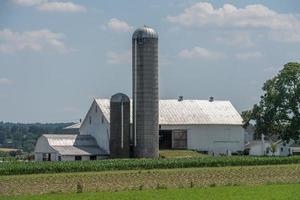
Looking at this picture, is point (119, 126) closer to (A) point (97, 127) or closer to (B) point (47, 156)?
(A) point (97, 127)

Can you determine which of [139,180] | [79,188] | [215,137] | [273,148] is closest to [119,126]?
[215,137]

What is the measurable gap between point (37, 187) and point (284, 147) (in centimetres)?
5956

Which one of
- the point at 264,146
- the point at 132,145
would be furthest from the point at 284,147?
the point at 132,145

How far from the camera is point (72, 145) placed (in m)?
72.9

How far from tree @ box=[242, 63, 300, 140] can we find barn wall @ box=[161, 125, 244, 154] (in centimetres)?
644

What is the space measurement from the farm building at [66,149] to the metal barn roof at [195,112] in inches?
165

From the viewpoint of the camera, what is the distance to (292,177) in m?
47.8

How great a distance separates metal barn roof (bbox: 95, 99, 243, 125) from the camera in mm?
78188

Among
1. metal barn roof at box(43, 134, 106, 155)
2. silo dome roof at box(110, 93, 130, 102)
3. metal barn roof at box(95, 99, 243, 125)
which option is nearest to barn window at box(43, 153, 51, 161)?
metal barn roof at box(43, 134, 106, 155)

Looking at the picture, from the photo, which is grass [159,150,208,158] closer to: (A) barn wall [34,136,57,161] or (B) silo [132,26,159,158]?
(B) silo [132,26,159,158]

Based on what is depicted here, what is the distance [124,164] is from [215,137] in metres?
26.7

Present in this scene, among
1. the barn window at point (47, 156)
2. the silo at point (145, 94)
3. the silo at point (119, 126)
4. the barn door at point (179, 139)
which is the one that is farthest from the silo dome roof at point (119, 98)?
the barn door at point (179, 139)

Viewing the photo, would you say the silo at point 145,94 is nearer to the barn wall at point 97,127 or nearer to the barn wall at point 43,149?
the barn wall at point 97,127

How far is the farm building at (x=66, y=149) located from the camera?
70.6m
